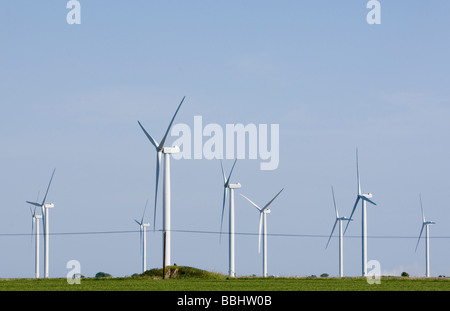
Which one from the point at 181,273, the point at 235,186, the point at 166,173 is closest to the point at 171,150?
the point at 166,173

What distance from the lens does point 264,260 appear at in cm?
11331

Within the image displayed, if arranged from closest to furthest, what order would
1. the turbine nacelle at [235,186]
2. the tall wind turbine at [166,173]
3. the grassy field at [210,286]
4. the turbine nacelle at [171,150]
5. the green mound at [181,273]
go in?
the grassy field at [210,286] < the green mound at [181,273] < the tall wind turbine at [166,173] < the turbine nacelle at [171,150] < the turbine nacelle at [235,186]

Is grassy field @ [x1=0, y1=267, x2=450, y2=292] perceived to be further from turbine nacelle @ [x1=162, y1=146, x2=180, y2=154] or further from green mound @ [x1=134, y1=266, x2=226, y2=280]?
turbine nacelle @ [x1=162, y1=146, x2=180, y2=154]

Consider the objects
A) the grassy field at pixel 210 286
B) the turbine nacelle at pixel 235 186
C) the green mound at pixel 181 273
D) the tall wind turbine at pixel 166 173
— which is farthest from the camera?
the turbine nacelle at pixel 235 186

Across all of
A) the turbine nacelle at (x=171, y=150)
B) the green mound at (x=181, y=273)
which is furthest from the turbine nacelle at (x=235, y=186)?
the green mound at (x=181, y=273)

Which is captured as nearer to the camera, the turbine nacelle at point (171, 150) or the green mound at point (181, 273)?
the green mound at point (181, 273)

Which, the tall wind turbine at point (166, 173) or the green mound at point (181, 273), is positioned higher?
the tall wind turbine at point (166, 173)

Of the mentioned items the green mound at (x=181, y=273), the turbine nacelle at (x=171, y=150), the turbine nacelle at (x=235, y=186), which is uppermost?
the turbine nacelle at (x=171, y=150)

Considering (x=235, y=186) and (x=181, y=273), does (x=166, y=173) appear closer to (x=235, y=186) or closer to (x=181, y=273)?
(x=181, y=273)

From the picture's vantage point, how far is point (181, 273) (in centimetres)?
7731

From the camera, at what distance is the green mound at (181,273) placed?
76000 mm

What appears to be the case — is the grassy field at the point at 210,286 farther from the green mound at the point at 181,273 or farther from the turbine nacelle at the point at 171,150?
the turbine nacelle at the point at 171,150
